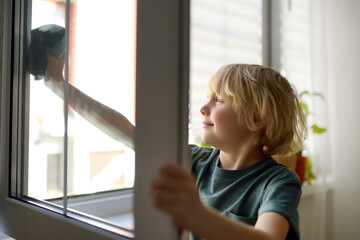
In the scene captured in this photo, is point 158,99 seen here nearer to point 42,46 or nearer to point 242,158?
point 42,46

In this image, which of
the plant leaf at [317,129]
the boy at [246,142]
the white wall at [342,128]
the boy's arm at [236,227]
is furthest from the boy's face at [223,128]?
the white wall at [342,128]

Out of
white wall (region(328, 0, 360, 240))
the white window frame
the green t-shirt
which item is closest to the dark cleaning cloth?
the white window frame

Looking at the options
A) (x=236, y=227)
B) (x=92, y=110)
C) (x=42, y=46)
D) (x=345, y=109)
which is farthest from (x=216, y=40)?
(x=236, y=227)

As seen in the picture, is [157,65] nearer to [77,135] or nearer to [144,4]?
[144,4]

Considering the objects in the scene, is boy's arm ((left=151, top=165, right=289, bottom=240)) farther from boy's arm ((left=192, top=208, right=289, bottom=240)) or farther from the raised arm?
the raised arm

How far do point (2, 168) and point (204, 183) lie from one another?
559 millimetres

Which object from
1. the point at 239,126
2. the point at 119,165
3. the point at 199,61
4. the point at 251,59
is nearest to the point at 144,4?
the point at 119,165

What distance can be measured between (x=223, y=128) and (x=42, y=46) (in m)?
0.53

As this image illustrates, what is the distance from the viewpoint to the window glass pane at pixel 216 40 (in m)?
1.68

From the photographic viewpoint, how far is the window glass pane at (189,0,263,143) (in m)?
1.68

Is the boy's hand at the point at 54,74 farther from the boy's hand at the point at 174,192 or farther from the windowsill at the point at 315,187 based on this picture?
the windowsill at the point at 315,187

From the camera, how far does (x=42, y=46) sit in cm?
73

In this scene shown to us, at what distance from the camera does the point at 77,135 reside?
0.64 meters

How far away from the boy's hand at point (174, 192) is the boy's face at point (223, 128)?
60 cm
